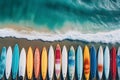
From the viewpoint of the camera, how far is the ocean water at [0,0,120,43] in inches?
77.3

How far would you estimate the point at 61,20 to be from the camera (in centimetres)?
201

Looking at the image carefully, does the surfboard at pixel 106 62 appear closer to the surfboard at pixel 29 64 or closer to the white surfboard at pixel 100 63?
the white surfboard at pixel 100 63

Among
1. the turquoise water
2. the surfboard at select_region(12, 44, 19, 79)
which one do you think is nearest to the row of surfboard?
the surfboard at select_region(12, 44, 19, 79)

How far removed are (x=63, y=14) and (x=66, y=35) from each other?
145 millimetres

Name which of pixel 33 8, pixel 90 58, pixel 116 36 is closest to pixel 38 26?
pixel 33 8

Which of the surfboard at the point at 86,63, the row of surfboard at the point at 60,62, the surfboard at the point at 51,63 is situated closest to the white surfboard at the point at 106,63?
the row of surfboard at the point at 60,62

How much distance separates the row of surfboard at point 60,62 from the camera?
190 centimetres

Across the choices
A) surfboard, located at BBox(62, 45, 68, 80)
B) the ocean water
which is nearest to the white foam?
the ocean water

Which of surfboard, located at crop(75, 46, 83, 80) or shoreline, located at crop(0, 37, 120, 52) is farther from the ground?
shoreline, located at crop(0, 37, 120, 52)

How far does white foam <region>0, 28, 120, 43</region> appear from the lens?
6.38 feet

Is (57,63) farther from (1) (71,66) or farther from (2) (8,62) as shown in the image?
(2) (8,62)

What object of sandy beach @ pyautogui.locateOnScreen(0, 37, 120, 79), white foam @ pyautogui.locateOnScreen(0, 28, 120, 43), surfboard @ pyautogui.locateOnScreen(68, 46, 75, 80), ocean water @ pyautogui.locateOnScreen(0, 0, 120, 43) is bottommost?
surfboard @ pyautogui.locateOnScreen(68, 46, 75, 80)

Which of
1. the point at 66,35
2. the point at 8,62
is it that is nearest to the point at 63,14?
the point at 66,35

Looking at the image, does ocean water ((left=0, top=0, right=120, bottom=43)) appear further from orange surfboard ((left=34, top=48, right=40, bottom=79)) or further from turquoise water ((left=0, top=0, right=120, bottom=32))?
Answer: orange surfboard ((left=34, top=48, right=40, bottom=79))
